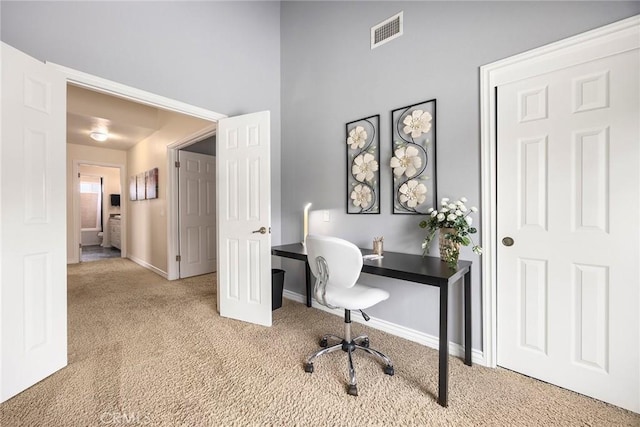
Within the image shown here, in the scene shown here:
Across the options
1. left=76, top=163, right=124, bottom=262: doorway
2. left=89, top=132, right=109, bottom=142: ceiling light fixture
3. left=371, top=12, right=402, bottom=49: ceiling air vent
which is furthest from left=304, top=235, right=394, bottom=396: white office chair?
left=76, top=163, right=124, bottom=262: doorway

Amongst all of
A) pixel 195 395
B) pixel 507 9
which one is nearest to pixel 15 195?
pixel 195 395

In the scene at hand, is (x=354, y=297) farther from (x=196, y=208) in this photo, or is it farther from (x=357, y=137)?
(x=196, y=208)

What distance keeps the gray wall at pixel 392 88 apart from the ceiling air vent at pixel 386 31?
0.16ft

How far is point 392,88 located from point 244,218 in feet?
5.79

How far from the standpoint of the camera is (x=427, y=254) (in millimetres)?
2119

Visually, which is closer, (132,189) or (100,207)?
(132,189)

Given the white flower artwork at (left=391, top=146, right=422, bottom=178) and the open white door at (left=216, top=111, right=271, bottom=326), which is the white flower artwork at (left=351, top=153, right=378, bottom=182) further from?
the open white door at (left=216, top=111, right=271, bottom=326)

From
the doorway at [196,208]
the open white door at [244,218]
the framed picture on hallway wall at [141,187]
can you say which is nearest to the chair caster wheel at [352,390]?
the open white door at [244,218]

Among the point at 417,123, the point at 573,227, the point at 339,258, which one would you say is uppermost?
the point at 417,123

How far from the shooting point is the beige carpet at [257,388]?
1.42 metres

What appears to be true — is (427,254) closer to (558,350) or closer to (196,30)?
(558,350)

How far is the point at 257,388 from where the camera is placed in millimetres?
1653

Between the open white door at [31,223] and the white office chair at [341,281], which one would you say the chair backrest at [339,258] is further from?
the open white door at [31,223]

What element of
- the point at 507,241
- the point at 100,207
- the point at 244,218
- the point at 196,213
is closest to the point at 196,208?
the point at 196,213
